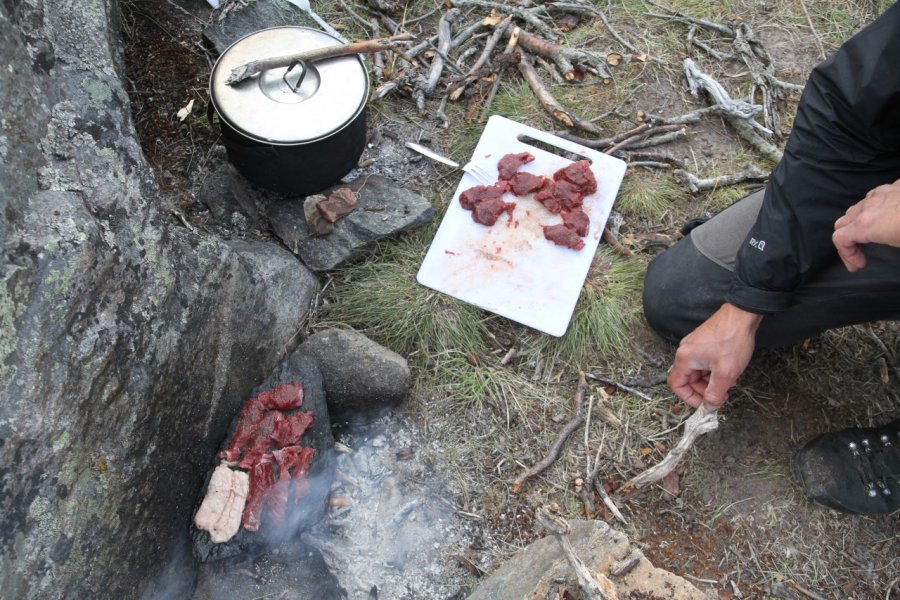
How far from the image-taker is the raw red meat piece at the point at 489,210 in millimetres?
3434

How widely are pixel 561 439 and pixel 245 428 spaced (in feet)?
4.28

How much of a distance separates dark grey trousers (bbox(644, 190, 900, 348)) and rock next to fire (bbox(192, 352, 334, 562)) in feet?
5.15

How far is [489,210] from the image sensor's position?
3.44m

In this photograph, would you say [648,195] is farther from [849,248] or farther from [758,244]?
[849,248]

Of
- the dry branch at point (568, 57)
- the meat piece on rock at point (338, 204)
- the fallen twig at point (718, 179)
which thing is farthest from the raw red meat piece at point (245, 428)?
the dry branch at point (568, 57)

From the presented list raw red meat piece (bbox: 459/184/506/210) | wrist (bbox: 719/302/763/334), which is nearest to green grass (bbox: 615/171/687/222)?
raw red meat piece (bbox: 459/184/506/210)

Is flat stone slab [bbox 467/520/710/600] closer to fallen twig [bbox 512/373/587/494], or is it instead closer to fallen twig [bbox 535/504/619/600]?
fallen twig [bbox 535/504/619/600]

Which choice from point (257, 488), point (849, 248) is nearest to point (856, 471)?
point (849, 248)

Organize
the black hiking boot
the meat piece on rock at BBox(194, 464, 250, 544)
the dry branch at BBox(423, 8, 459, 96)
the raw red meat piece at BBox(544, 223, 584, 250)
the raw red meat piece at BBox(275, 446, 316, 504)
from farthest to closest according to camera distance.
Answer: the dry branch at BBox(423, 8, 459, 96)
the raw red meat piece at BBox(544, 223, 584, 250)
the black hiking boot
the raw red meat piece at BBox(275, 446, 316, 504)
the meat piece on rock at BBox(194, 464, 250, 544)

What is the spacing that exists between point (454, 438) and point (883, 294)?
1.74 m

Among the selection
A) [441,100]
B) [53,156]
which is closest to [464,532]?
[53,156]

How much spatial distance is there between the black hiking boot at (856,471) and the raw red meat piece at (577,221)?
4.59 feet

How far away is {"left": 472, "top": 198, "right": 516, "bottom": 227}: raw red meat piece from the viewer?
3.43 m

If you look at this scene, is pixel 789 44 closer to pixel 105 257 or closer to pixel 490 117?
pixel 490 117
